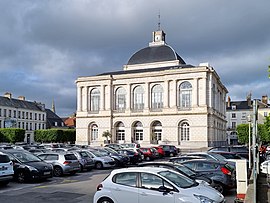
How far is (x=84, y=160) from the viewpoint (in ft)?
75.2

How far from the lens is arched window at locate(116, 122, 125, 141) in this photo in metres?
70.2

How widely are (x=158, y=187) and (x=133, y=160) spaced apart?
20.6 m

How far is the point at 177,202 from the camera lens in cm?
835

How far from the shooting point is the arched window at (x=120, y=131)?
230 ft

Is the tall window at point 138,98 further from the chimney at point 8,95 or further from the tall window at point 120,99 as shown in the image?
the chimney at point 8,95

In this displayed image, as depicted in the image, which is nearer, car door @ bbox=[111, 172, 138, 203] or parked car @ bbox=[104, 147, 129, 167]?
car door @ bbox=[111, 172, 138, 203]

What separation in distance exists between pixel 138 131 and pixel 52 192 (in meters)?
54.9

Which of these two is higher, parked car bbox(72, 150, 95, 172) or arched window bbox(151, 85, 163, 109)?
arched window bbox(151, 85, 163, 109)

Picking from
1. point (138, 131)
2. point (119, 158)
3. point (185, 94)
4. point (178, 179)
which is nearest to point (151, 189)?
point (178, 179)

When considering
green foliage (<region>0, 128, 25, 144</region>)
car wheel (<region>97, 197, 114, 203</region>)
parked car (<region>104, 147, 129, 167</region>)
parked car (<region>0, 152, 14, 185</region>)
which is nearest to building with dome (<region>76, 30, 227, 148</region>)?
green foliage (<region>0, 128, 25, 144</region>)

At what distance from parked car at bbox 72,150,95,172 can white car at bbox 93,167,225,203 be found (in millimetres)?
13479

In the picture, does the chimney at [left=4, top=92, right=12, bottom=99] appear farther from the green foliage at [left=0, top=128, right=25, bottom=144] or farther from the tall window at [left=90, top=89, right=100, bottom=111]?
the tall window at [left=90, top=89, right=100, bottom=111]

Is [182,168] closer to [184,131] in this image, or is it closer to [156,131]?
[184,131]

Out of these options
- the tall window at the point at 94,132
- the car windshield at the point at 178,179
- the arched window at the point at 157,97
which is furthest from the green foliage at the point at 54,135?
the car windshield at the point at 178,179
